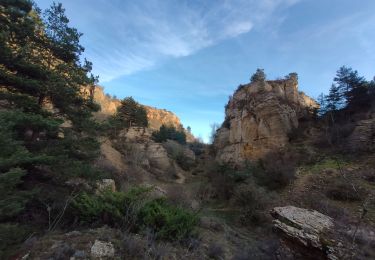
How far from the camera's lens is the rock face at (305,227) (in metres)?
5.83

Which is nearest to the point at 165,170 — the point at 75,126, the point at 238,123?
the point at 238,123

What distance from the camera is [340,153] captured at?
19672 mm

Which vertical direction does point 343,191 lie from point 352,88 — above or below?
below

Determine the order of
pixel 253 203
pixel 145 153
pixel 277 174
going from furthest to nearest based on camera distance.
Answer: pixel 145 153 → pixel 277 174 → pixel 253 203

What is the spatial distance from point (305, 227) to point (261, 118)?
20.4 m

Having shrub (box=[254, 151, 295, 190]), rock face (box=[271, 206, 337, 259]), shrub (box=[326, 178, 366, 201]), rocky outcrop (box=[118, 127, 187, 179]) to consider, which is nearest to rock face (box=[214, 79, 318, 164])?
shrub (box=[254, 151, 295, 190])

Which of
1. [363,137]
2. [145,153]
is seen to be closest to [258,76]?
[363,137]

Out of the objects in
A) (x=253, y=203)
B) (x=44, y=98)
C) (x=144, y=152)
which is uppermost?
(x=44, y=98)

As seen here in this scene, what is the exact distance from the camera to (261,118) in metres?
25.9

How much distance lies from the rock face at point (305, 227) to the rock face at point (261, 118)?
17.3 m

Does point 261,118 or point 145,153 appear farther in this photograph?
point 145,153

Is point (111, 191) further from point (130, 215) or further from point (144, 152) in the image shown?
point (144, 152)

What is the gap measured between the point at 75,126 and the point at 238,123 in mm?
21172

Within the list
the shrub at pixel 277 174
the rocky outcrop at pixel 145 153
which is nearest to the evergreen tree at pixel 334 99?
the shrub at pixel 277 174
